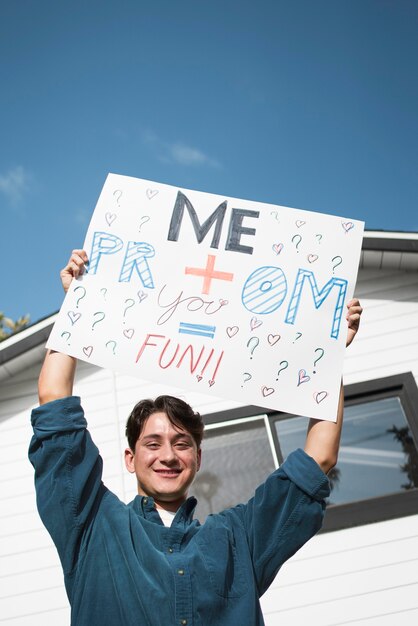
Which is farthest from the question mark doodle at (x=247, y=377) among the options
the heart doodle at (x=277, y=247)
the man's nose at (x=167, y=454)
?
the heart doodle at (x=277, y=247)

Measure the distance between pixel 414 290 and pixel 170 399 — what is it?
541 centimetres

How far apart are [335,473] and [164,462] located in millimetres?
4260

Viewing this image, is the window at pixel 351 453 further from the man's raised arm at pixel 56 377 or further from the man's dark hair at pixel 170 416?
the man's raised arm at pixel 56 377

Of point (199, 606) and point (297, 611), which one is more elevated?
point (199, 606)

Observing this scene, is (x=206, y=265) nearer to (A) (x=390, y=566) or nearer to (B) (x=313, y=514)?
(B) (x=313, y=514)

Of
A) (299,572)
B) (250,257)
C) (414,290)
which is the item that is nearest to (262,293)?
(250,257)

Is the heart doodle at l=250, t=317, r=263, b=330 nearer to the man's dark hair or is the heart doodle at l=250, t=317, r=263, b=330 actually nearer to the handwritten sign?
the handwritten sign

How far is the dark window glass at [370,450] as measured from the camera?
5.51m

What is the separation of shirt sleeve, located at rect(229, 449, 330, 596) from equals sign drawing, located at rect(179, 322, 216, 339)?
28.7 inches

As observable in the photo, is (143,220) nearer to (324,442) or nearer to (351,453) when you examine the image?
(324,442)

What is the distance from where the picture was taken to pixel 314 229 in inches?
101

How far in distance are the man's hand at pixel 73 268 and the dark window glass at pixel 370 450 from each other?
4117 mm

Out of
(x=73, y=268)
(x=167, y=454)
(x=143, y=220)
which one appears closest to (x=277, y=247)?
(x=143, y=220)

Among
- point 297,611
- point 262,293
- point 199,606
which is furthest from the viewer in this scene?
point 297,611
